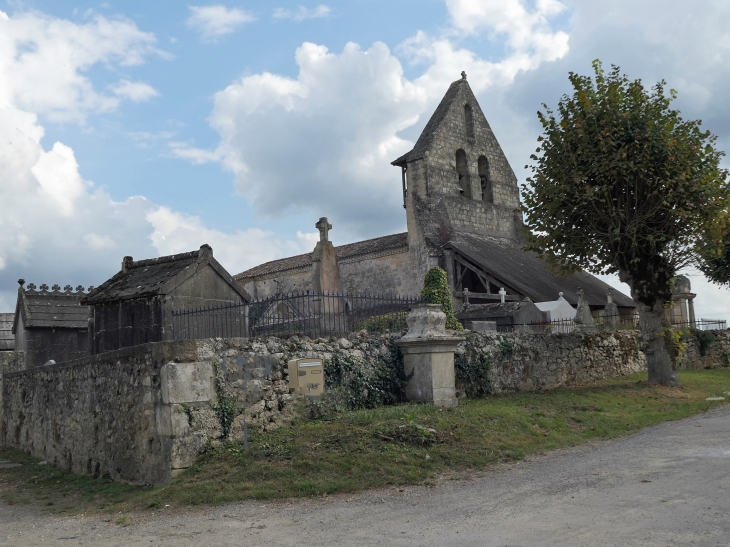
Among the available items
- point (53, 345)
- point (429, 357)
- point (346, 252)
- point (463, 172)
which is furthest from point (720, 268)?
point (53, 345)

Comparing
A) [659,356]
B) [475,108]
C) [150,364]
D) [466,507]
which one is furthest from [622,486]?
[475,108]

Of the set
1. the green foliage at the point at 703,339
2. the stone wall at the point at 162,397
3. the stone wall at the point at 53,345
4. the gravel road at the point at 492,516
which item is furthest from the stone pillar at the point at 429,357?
the green foliage at the point at 703,339

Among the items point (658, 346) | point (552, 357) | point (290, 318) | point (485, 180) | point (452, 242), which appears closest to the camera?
point (290, 318)

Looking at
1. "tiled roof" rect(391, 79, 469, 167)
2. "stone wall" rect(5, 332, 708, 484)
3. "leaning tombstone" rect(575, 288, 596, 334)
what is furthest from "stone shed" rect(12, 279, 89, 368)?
"tiled roof" rect(391, 79, 469, 167)

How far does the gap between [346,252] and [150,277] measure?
751 inches

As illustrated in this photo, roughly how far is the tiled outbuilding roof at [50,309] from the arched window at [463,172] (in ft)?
59.8

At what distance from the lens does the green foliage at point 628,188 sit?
48.4ft

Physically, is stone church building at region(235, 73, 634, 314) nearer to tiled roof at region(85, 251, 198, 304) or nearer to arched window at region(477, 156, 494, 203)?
arched window at region(477, 156, 494, 203)

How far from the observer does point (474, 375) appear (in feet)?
40.7

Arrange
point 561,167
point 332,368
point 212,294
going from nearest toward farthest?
point 332,368 → point 212,294 → point 561,167

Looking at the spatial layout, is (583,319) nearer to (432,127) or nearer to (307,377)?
(307,377)

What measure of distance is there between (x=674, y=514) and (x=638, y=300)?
11.4 meters

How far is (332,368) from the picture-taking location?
9867 mm

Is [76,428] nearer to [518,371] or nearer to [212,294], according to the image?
[212,294]
